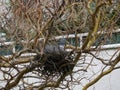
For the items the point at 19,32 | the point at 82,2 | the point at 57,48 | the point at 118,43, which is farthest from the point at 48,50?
the point at 118,43

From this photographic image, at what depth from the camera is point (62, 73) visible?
15.1 ft

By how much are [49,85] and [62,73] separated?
1.05 ft

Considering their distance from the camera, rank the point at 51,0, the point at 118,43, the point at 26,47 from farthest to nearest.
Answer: the point at 118,43, the point at 51,0, the point at 26,47

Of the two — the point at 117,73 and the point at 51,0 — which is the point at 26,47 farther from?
the point at 117,73

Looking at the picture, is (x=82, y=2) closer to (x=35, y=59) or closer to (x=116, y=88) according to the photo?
(x=35, y=59)

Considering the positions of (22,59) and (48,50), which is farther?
(22,59)

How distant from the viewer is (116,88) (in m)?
7.66

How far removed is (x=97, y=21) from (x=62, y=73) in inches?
29.6

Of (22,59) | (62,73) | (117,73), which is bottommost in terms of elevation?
(62,73)

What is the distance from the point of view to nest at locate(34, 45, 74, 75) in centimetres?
449

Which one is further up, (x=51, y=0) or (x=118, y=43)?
(x=118, y=43)

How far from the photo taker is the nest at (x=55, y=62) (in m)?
4.49

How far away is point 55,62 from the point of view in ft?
14.8

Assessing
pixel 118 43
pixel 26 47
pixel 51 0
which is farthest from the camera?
pixel 118 43
